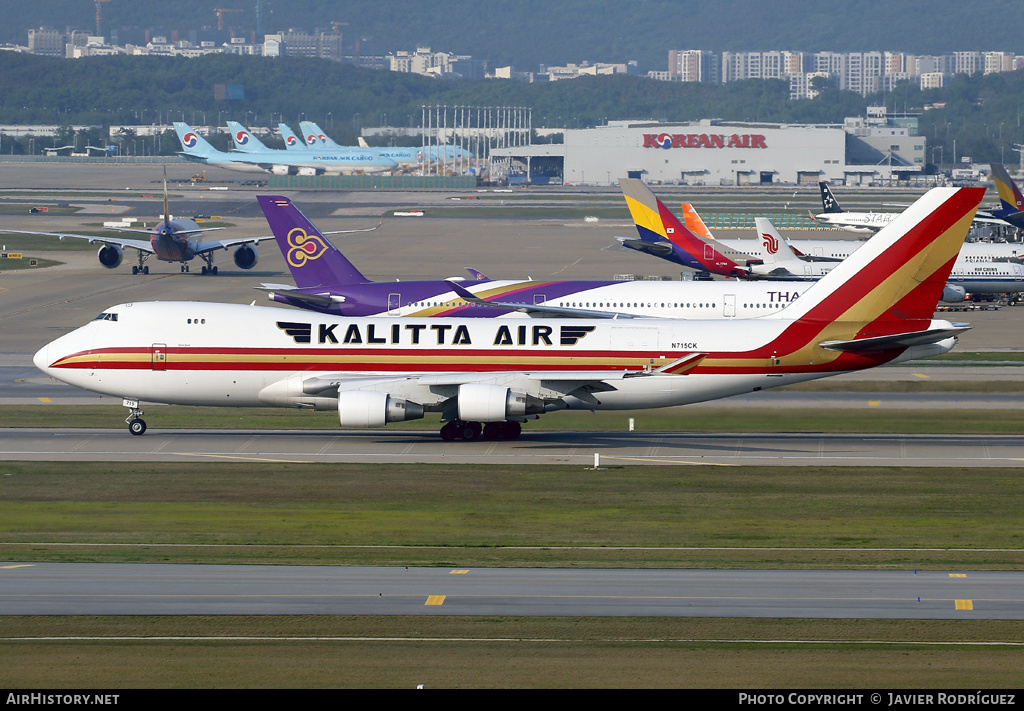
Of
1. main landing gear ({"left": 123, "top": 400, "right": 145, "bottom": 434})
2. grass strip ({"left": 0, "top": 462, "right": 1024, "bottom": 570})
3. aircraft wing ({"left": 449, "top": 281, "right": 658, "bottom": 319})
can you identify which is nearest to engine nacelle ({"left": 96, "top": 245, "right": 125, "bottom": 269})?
aircraft wing ({"left": 449, "top": 281, "right": 658, "bottom": 319})

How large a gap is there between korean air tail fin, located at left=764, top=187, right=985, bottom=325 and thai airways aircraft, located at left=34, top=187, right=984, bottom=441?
5 centimetres

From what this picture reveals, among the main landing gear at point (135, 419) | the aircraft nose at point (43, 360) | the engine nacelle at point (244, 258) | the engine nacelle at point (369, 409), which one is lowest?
the main landing gear at point (135, 419)

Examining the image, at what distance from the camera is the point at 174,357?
45.8m

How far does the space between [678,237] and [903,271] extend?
4524 centimetres

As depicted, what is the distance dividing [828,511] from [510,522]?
8.73 meters

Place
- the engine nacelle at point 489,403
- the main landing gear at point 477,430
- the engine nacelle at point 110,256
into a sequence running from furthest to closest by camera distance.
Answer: the engine nacelle at point 110,256, the main landing gear at point 477,430, the engine nacelle at point 489,403

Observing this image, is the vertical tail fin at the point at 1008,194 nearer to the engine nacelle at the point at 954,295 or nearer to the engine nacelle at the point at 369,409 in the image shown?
the engine nacelle at the point at 954,295

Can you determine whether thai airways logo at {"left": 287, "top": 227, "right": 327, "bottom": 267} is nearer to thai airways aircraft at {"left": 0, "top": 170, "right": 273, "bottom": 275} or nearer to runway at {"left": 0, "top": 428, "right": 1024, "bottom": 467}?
runway at {"left": 0, "top": 428, "right": 1024, "bottom": 467}

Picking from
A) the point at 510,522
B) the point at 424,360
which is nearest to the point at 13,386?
the point at 424,360

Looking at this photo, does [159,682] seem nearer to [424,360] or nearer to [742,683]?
[742,683]

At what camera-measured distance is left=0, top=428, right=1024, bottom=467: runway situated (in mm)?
42969

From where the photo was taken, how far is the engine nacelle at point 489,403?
4388 cm

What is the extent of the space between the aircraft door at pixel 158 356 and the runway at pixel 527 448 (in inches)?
103

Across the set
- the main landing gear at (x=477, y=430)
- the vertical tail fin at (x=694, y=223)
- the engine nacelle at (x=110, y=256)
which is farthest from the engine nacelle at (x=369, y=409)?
the engine nacelle at (x=110, y=256)
